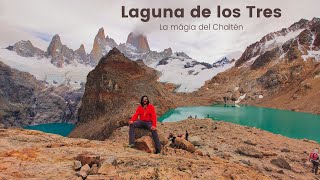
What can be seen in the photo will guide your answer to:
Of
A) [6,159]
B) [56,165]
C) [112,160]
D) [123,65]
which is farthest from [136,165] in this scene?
[123,65]

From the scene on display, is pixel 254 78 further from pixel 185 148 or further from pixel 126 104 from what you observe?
pixel 185 148

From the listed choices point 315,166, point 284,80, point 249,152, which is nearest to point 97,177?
point 249,152

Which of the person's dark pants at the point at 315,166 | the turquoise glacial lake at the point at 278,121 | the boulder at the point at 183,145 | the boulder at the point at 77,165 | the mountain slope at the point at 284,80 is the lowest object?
the turquoise glacial lake at the point at 278,121

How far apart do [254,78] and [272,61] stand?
15.5 metres

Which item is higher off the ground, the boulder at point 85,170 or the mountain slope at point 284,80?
the mountain slope at point 284,80

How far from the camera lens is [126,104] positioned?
7781 centimetres

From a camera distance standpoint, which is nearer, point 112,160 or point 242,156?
point 112,160

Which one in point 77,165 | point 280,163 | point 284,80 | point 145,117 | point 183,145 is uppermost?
point 284,80

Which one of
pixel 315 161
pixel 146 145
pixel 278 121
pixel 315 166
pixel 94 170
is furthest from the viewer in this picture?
pixel 278 121

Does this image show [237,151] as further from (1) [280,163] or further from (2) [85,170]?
(2) [85,170]

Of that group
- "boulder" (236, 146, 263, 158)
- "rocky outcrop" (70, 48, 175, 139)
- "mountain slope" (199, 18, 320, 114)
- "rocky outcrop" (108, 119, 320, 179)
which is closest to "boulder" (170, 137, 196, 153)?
"rocky outcrop" (108, 119, 320, 179)

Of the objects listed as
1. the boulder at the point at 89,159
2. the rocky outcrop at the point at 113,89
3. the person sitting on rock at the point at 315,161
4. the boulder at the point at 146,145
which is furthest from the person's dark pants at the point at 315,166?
the rocky outcrop at the point at 113,89

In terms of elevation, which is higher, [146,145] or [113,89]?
[113,89]

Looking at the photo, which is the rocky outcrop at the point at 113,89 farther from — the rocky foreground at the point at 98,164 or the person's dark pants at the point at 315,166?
the rocky foreground at the point at 98,164
